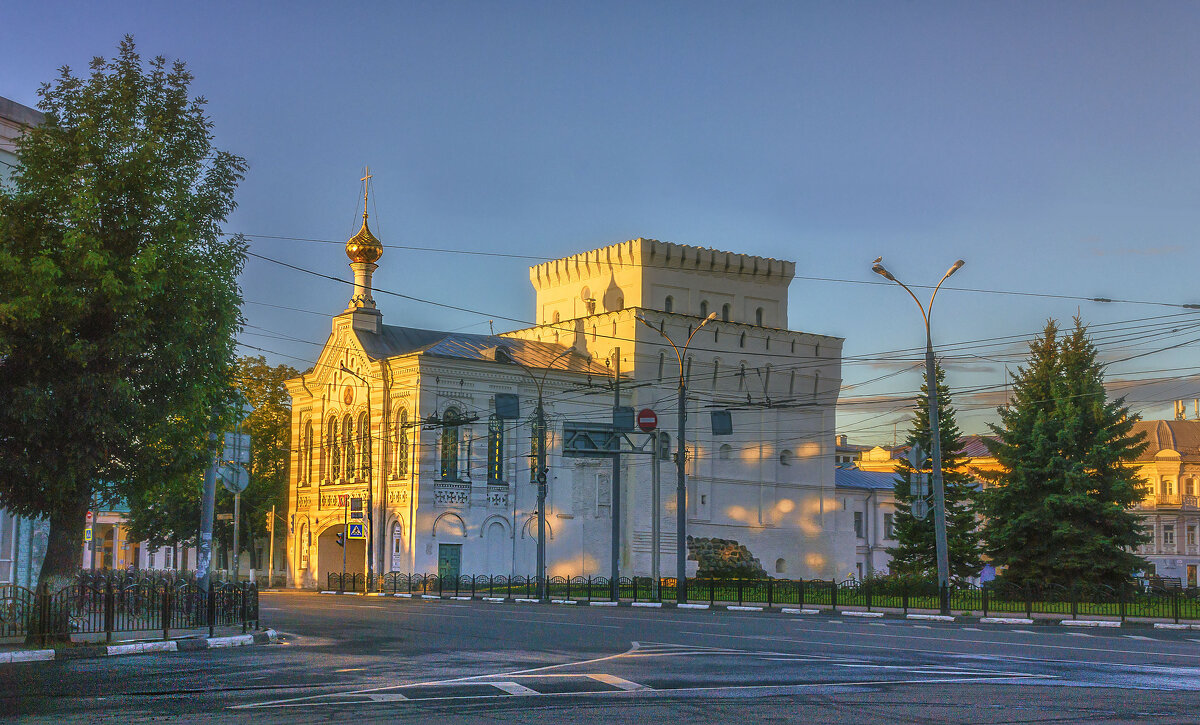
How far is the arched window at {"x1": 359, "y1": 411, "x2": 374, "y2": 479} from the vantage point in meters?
54.0

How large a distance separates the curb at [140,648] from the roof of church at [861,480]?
2365 inches

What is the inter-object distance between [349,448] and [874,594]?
27019 millimetres

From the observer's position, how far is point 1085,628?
26578 millimetres

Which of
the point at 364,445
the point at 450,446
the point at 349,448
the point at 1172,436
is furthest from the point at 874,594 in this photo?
the point at 1172,436

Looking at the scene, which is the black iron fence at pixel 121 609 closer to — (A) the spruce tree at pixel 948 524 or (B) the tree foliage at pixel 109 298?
(B) the tree foliage at pixel 109 298

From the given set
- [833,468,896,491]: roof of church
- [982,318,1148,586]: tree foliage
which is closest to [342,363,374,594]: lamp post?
[982,318,1148,586]: tree foliage

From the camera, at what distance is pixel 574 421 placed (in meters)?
50.0

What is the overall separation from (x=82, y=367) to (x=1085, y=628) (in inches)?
830

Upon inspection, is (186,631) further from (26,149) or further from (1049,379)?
(1049,379)

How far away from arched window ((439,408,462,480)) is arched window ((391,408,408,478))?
1.57 metres

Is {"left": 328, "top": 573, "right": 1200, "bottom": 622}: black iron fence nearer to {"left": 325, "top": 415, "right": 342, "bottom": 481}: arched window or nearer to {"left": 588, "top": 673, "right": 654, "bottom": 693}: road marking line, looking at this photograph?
{"left": 325, "top": 415, "right": 342, "bottom": 481}: arched window

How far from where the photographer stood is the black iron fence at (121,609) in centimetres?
1753

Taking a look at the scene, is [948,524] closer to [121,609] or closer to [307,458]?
[307,458]

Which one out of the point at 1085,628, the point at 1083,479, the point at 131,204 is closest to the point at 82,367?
the point at 131,204
